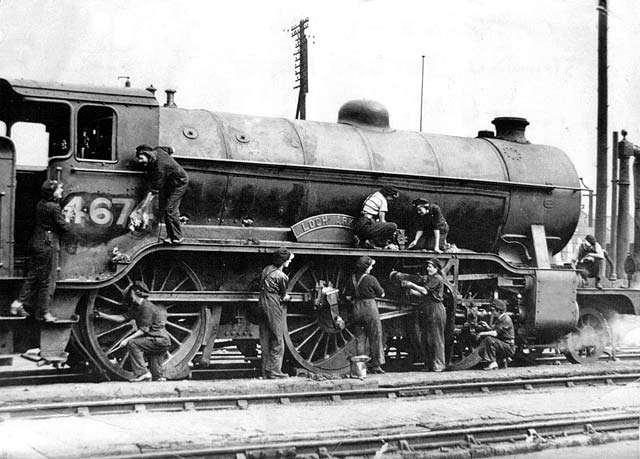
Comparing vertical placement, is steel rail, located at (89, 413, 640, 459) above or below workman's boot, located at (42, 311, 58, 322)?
below

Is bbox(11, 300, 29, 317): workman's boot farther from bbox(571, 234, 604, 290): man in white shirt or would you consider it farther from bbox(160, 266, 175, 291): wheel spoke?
bbox(571, 234, 604, 290): man in white shirt

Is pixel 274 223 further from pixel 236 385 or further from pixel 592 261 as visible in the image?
pixel 592 261

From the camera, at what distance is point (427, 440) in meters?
7.45

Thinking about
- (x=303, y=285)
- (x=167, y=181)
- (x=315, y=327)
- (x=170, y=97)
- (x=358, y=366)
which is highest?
(x=170, y=97)

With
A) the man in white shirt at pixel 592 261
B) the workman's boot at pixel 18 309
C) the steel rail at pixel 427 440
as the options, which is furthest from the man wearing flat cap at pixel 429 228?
the workman's boot at pixel 18 309

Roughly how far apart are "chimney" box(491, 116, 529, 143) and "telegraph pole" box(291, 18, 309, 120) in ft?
41.0

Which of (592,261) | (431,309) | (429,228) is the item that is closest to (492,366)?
(431,309)

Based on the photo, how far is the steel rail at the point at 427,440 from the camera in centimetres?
662

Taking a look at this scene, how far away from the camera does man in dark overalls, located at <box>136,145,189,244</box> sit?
959 cm

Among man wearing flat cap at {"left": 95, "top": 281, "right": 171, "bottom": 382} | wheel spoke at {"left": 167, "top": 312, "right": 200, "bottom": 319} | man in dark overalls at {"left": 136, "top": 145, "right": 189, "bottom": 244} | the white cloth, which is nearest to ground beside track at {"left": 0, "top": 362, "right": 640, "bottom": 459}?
man wearing flat cap at {"left": 95, "top": 281, "right": 171, "bottom": 382}

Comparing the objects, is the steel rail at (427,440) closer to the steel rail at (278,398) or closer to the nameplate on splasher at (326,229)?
the steel rail at (278,398)

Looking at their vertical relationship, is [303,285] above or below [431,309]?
above

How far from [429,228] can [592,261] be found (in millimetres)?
3419

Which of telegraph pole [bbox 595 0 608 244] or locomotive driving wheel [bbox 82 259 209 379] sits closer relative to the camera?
locomotive driving wheel [bbox 82 259 209 379]
